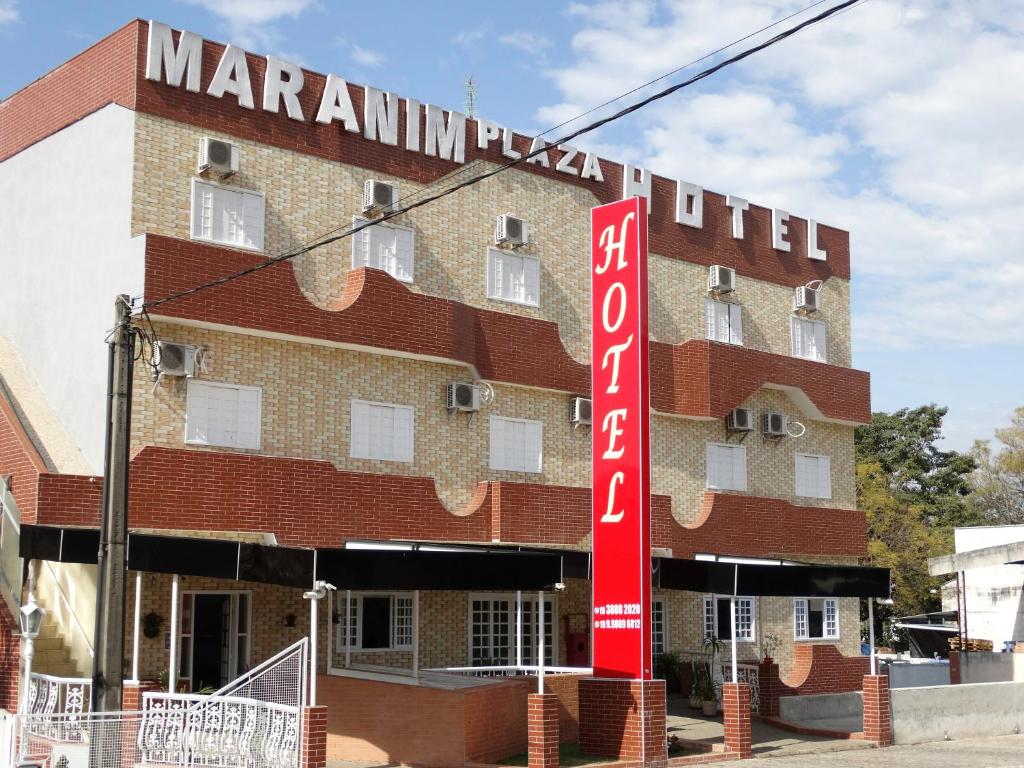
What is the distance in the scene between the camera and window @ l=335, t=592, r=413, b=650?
2403 cm

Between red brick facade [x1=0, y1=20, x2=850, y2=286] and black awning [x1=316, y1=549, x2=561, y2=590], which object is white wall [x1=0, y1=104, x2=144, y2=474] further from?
black awning [x1=316, y1=549, x2=561, y2=590]

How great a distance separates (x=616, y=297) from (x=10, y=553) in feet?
34.5

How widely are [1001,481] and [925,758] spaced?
169 feet

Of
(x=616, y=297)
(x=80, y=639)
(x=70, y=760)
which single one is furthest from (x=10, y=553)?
(x=616, y=297)

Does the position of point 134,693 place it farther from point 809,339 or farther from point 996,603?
point 996,603

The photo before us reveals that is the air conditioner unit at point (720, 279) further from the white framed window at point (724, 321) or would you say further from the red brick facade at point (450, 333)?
the red brick facade at point (450, 333)

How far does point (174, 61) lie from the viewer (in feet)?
74.8

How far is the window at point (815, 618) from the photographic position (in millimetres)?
32031

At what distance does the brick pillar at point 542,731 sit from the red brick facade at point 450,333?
839 cm

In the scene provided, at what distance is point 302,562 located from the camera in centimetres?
1748

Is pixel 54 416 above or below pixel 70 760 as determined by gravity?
above

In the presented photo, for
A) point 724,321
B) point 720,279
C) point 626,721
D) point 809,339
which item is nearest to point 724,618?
point 724,321

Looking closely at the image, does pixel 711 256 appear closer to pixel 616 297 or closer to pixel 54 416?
pixel 616 297

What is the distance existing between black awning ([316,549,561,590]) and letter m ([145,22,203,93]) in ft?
32.4
